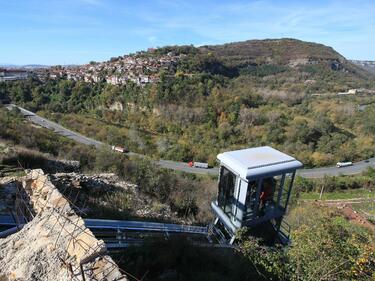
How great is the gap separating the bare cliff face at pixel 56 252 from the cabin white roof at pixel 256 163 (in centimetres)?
365

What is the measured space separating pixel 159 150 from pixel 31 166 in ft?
93.4

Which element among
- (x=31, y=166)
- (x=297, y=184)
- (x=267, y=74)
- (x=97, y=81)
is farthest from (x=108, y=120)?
(x=267, y=74)

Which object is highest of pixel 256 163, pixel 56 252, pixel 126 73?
pixel 256 163

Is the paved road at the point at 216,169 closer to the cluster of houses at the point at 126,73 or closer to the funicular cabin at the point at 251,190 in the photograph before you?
the cluster of houses at the point at 126,73

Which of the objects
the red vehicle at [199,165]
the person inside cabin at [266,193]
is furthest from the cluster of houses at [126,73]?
the person inside cabin at [266,193]

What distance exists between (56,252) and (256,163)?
4.54 m

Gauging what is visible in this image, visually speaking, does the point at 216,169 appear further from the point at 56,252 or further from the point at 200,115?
the point at 56,252

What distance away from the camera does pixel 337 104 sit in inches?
2409

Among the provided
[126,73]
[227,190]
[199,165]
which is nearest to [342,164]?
[199,165]

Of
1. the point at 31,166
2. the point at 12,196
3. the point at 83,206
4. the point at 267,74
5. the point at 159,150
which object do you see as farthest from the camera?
the point at 267,74

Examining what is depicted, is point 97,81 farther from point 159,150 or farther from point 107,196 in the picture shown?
point 107,196

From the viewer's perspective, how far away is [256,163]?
680 centimetres

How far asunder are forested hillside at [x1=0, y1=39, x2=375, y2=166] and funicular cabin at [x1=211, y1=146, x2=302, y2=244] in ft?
97.5

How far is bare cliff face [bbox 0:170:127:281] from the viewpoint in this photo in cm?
362
